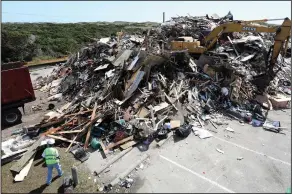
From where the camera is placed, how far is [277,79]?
1574cm

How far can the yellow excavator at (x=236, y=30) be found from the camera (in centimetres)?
1272

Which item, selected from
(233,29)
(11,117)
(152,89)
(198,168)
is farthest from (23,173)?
(233,29)

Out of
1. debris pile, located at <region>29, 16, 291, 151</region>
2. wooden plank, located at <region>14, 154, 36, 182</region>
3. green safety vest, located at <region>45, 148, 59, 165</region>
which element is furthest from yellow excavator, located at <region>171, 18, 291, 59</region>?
wooden plank, located at <region>14, 154, 36, 182</region>

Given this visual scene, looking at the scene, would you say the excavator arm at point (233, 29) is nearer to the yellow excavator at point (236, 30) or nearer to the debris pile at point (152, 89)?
the yellow excavator at point (236, 30)

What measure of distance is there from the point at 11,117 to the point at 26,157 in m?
3.78

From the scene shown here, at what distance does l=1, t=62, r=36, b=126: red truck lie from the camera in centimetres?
1121

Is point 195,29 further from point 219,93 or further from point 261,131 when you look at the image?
point 261,131

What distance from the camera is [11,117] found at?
11.7 m

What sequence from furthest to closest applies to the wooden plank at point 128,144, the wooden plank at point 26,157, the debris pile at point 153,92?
the debris pile at point 153,92 < the wooden plank at point 128,144 < the wooden plank at point 26,157

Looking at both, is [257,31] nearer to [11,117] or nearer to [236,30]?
[236,30]

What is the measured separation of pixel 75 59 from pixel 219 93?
11.4 m

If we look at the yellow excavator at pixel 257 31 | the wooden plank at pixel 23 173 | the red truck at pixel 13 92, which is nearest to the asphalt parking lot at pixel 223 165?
the wooden plank at pixel 23 173

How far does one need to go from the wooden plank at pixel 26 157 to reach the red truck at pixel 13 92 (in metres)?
3.14

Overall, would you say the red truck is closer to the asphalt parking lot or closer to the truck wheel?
the truck wheel
